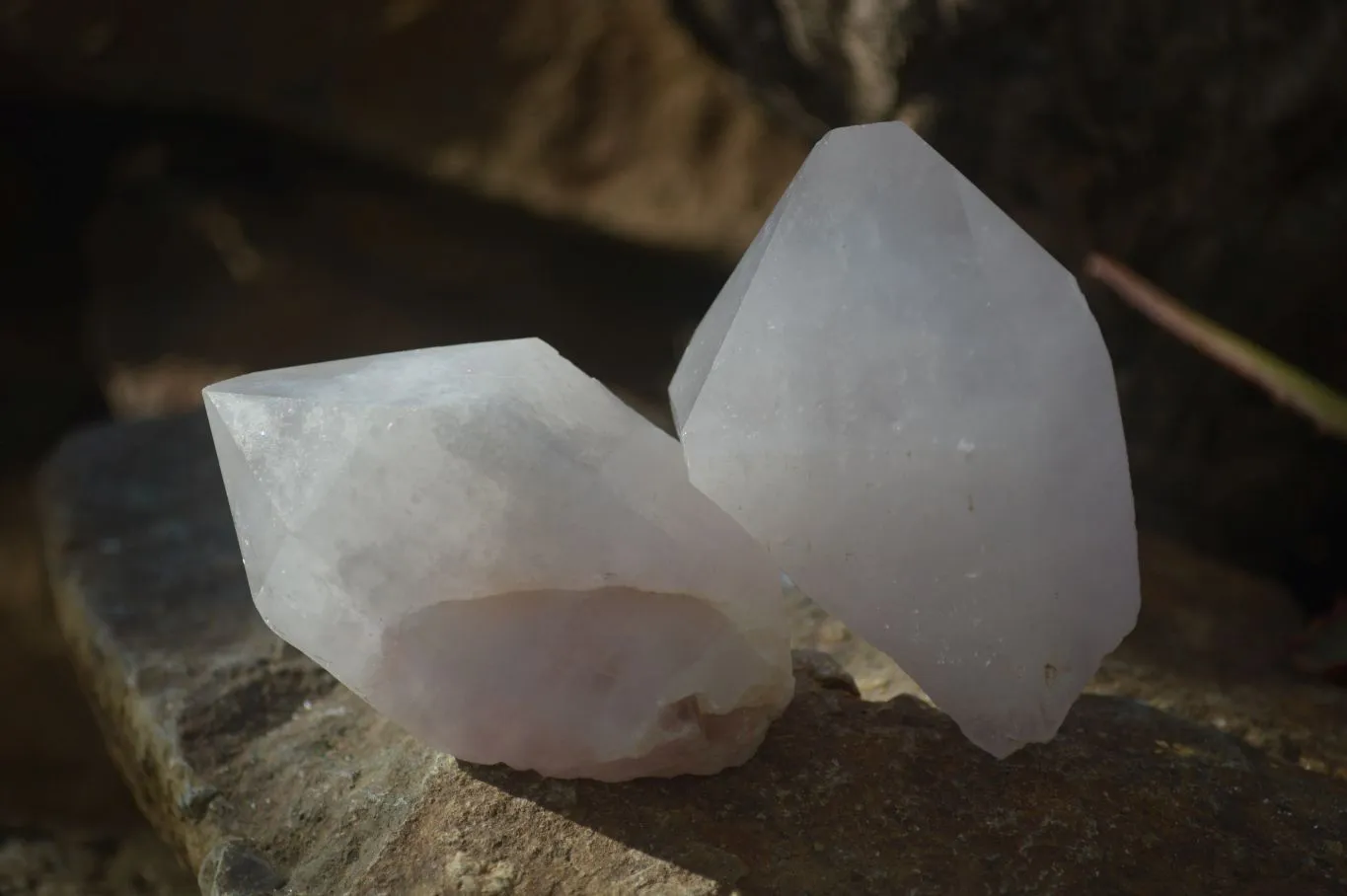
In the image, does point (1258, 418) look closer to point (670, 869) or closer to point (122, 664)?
point (670, 869)

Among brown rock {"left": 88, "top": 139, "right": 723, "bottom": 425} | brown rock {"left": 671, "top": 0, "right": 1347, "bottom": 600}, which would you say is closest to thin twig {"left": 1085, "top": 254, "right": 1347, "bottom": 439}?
brown rock {"left": 671, "top": 0, "right": 1347, "bottom": 600}

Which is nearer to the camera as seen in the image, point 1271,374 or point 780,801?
point 780,801

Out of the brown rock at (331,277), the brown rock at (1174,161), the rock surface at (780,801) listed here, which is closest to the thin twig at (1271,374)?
the rock surface at (780,801)

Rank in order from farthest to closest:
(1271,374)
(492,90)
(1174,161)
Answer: (492,90) → (1174,161) → (1271,374)

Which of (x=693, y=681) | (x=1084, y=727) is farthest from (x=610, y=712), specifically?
(x=1084, y=727)

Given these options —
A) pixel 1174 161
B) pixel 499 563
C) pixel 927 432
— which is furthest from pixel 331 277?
pixel 927 432

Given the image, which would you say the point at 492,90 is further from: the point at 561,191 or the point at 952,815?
the point at 952,815

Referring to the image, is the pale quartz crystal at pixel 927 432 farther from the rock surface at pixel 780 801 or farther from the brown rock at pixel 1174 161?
the brown rock at pixel 1174 161
